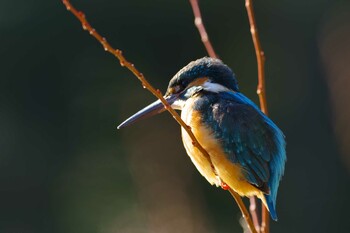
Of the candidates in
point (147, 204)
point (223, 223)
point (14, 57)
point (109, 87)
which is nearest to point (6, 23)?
point (14, 57)

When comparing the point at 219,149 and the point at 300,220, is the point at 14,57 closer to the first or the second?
the point at 300,220

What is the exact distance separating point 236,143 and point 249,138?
0.15 ft

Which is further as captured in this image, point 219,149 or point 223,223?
point 223,223

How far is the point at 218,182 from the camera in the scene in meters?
2.56

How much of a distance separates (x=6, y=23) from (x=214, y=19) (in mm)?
1723

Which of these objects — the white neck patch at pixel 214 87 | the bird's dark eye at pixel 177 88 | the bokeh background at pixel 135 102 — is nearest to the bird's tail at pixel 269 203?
the white neck patch at pixel 214 87

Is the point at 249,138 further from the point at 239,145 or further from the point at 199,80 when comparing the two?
the point at 199,80

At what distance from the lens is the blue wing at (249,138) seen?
243cm

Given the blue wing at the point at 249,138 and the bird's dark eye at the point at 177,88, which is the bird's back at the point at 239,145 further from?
the bird's dark eye at the point at 177,88

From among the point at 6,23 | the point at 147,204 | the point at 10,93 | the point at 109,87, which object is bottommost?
the point at 147,204

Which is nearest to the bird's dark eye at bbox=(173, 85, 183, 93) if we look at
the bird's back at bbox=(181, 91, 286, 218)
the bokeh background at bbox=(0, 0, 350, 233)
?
the bird's back at bbox=(181, 91, 286, 218)

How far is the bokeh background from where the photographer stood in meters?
6.33

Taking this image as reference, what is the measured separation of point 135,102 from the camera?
651cm

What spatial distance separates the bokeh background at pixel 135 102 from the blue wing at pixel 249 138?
366cm
